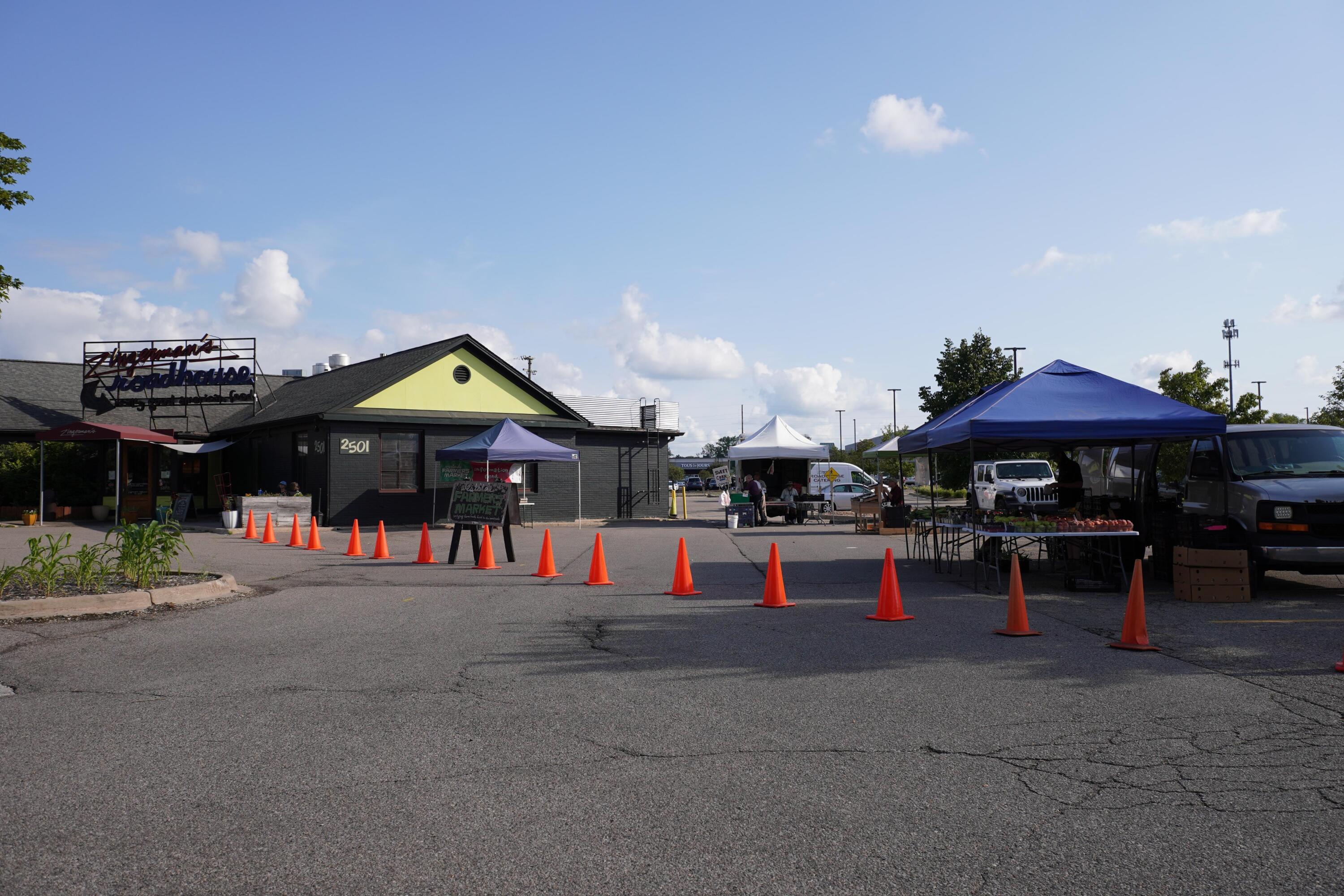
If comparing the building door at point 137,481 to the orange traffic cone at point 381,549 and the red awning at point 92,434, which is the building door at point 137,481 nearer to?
the red awning at point 92,434

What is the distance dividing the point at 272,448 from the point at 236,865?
2738 cm

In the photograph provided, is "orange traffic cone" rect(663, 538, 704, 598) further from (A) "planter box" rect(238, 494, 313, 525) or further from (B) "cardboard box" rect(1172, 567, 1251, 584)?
(A) "planter box" rect(238, 494, 313, 525)

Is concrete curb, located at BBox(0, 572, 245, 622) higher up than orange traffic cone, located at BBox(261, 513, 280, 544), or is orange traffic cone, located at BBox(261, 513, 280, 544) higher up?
orange traffic cone, located at BBox(261, 513, 280, 544)

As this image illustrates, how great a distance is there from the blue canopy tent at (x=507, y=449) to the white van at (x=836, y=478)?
11831mm

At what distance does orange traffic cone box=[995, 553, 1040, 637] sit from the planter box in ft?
63.5

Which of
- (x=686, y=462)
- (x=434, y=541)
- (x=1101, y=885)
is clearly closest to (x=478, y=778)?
(x=1101, y=885)

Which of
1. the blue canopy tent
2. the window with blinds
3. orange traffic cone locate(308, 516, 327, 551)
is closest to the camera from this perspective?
orange traffic cone locate(308, 516, 327, 551)

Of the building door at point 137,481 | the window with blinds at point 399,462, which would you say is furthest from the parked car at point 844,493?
the building door at point 137,481

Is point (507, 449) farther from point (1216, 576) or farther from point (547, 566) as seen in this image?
point (1216, 576)

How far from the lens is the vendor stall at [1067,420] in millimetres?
11719

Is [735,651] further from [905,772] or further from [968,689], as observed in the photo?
[905,772]

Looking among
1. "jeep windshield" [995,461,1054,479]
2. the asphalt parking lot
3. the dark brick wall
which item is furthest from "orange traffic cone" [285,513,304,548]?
"jeep windshield" [995,461,1054,479]

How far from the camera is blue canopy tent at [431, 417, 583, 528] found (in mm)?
23312

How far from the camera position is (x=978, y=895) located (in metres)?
3.46
